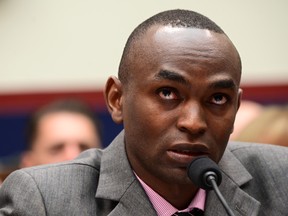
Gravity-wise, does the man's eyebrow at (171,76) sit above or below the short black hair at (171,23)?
below

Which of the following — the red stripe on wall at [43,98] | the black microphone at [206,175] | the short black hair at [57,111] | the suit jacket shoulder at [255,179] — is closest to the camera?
the black microphone at [206,175]

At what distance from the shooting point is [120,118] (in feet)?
7.79

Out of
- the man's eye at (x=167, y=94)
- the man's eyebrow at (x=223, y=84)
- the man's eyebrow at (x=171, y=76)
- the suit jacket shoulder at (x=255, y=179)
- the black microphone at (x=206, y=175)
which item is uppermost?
the man's eyebrow at (x=171, y=76)

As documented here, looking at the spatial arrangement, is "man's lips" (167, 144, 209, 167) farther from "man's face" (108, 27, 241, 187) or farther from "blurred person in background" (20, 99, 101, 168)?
"blurred person in background" (20, 99, 101, 168)

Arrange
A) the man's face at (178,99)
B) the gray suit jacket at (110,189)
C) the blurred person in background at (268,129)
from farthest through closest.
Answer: the blurred person in background at (268,129)
the gray suit jacket at (110,189)
the man's face at (178,99)

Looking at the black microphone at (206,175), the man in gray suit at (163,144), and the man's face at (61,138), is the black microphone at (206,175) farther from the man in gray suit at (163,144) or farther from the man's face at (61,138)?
the man's face at (61,138)

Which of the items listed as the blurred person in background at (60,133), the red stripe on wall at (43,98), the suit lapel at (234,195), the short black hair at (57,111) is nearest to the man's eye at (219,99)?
the suit lapel at (234,195)

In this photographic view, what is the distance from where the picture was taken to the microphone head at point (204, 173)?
206 cm

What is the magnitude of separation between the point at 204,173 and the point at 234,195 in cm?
36

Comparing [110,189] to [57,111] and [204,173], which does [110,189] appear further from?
[57,111]

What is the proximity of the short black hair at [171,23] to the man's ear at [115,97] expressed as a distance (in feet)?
A: 0.10

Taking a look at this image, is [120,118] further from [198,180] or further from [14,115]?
[14,115]

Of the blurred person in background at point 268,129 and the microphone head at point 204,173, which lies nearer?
the microphone head at point 204,173

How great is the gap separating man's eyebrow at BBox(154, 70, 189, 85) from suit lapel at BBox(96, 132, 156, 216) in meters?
0.29
